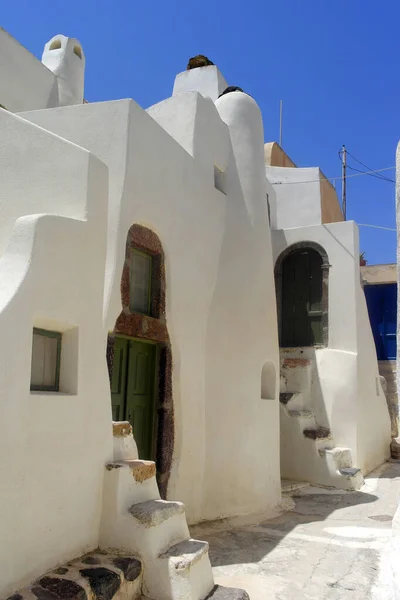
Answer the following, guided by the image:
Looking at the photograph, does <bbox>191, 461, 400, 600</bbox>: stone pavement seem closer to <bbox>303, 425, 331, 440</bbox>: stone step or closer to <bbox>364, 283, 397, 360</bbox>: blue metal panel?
<bbox>303, 425, 331, 440</bbox>: stone step

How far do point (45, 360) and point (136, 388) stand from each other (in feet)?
7.69

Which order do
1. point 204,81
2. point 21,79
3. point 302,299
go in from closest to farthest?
point 21,79 → point 204,81 → point 302,299

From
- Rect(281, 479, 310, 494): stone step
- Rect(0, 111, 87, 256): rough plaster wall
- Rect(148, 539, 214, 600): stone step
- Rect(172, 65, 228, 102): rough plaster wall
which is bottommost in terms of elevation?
Rect(281, 479, 310, 494): stone step

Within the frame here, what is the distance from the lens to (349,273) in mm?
11484

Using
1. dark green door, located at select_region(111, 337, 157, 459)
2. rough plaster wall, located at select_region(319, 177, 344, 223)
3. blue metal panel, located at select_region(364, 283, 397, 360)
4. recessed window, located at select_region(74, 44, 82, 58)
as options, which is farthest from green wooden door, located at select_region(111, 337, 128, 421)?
blue metal panel, located at select_region(364, 283, 397, 360)

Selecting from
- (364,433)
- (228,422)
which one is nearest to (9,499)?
(228,422)

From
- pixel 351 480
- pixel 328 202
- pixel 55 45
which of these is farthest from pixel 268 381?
pixel 55 45

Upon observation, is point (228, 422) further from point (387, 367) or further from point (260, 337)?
point (387, 367)

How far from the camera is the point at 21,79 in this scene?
9586mm

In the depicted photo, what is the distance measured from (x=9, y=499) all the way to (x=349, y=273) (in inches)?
366

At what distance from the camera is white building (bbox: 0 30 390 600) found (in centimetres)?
389

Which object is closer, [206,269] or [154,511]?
[154,511]

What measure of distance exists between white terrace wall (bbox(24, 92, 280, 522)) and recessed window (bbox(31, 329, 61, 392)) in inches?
50.1

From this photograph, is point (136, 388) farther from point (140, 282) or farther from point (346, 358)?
point (346, 358)
